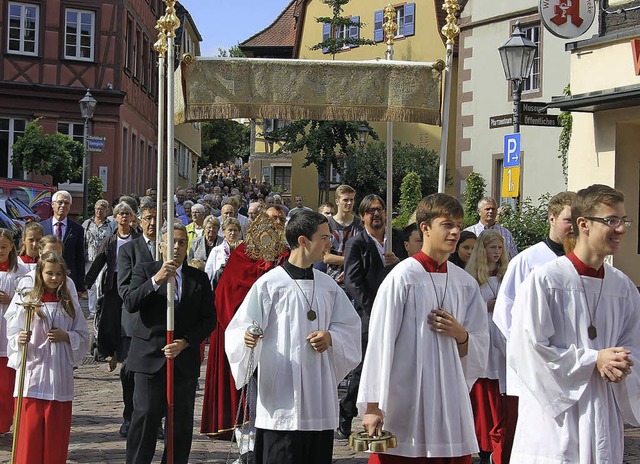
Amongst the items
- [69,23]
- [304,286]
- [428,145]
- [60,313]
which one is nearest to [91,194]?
Result: [69,23]

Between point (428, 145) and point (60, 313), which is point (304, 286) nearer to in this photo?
point (60, 313)

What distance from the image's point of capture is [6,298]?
937 cm

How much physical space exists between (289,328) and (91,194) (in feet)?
83.2

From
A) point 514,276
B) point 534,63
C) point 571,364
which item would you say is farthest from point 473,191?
point 571,364

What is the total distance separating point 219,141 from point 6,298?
62.9 m

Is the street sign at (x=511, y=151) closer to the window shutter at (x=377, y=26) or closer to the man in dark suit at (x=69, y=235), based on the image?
the man in dark suit at (x=69, y=235)

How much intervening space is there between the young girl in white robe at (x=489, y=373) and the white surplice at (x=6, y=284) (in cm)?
378

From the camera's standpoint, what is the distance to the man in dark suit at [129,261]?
8.14 m

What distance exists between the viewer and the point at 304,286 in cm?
652

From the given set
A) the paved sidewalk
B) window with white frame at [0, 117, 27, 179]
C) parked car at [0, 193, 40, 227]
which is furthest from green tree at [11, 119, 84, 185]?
the paved sidewalk

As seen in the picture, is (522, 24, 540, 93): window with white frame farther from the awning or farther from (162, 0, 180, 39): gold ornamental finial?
(162, 0, 180, 39): gold ornamental finial

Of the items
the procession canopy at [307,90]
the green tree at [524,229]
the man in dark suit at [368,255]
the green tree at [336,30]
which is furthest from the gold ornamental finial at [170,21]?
the green tree at [336,30]

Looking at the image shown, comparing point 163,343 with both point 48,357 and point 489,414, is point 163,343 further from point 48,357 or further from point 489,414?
point 489,414

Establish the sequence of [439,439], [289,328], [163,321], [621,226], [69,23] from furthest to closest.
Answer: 1. [69,23]
2. [163,321]
3. [289,328]
4. [439,439]
5. [621,226]
